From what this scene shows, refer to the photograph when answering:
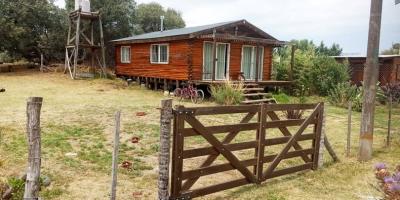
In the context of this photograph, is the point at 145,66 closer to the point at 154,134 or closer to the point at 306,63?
the point at 306,63

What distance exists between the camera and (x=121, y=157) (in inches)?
282

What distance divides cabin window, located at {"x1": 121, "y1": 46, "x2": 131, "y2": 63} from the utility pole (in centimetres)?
1781

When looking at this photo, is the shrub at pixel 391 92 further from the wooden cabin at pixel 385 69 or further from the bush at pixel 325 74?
the bush at pixel 325 74

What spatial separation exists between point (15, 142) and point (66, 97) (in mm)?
8656

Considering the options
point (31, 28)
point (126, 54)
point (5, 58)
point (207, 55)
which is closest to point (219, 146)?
point (207, 55)

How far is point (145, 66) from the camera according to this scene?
21.6 metres

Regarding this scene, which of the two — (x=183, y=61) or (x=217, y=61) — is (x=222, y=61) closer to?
(x=217, y=61)

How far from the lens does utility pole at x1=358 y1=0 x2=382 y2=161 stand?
24.8ft

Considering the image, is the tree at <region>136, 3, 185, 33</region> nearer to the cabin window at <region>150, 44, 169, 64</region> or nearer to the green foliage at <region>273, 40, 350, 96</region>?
the cabin window at <region>150, 44, 169, 64</region>

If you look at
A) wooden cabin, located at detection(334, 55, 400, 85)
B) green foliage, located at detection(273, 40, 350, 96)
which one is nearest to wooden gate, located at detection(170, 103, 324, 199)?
green foliage, located at detection(273, 40, 350, 96)

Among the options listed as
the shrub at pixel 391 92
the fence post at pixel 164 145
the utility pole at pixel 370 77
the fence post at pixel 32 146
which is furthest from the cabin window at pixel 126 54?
the fence post at pixel 32 146

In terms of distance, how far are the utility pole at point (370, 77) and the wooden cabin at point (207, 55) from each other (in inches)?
357

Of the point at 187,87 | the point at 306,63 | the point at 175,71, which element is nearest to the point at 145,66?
the point at 175,71

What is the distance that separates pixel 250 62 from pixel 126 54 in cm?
820
